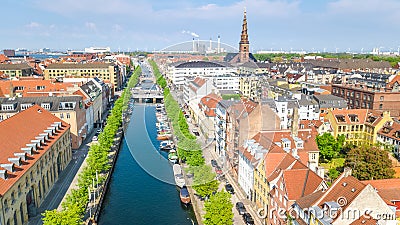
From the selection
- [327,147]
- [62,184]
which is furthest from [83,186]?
[327,147]

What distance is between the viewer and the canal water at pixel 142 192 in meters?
19.8

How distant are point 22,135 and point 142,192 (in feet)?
27.4

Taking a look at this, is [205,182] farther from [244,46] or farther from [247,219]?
[244,46]

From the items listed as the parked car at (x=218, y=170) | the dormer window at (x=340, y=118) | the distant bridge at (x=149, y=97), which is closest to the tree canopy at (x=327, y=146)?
the dormer window at (x=340, y=118)

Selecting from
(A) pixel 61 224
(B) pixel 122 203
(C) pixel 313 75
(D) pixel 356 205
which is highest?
(C) pixel 313 75

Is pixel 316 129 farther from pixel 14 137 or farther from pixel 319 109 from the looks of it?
pixel 14 137

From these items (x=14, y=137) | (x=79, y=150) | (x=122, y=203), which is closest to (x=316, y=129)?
(x=122, y=203)

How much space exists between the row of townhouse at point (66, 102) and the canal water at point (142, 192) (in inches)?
251

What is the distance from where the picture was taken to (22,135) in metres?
20.8

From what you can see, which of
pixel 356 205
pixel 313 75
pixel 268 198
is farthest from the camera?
pixel 313 75

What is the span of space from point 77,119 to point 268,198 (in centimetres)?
1993

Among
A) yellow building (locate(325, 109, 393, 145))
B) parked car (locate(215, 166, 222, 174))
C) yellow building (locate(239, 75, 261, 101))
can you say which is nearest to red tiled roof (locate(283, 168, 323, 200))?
yellow building (locate(239, 75, 261, 101))

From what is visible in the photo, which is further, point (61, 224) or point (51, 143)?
point (51, 143)

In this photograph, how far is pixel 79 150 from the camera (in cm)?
3053
